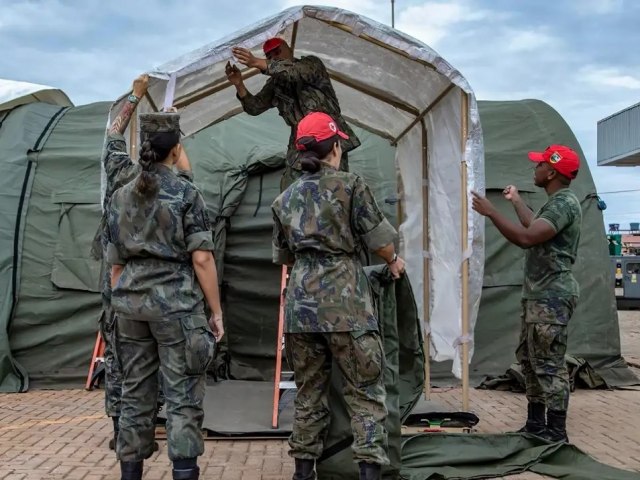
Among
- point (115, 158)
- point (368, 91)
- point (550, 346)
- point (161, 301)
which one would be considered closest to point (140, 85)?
point (115, 158)

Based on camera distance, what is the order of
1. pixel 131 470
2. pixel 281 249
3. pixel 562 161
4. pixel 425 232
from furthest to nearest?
pixel 425 232 < pixel 562 161 < pixel 281 249 < pixel 131 470

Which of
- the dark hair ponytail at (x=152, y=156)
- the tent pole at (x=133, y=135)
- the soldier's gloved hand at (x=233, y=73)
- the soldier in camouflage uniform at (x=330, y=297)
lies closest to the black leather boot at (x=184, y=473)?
the soldier in camouflage uniform at (x=330, y=297)

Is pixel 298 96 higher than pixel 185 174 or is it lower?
higher

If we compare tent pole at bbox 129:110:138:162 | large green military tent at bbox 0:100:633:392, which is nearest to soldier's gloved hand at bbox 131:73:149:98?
tent pole at bbox 129:110:138:162

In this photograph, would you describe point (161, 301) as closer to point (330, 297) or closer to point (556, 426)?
point (330, 297)

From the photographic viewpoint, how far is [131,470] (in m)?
3.69

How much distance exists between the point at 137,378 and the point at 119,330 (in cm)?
26

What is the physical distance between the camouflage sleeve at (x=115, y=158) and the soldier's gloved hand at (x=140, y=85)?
12.6 inches

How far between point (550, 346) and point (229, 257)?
Result: 367 centimetres

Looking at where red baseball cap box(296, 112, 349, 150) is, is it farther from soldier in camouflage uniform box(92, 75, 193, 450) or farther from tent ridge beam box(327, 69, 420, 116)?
tent ridge beam box(327, 69, 420, 116)

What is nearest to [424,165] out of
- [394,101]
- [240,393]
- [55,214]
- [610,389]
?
[394,101]

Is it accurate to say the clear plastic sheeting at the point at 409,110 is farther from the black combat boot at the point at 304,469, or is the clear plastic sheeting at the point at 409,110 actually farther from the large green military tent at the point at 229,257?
the black combat boot at the point at 304,469

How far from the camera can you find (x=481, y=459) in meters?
4.54

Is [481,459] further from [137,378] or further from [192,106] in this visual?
[192,106]
